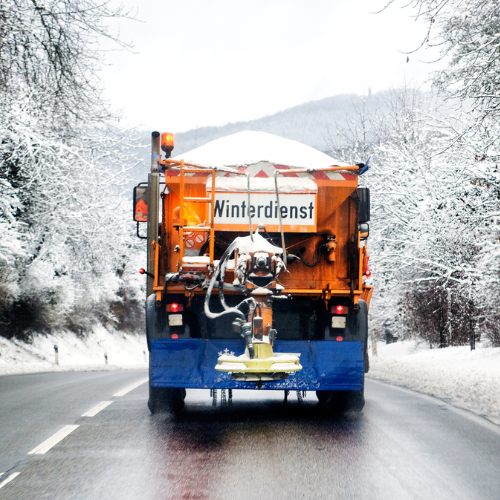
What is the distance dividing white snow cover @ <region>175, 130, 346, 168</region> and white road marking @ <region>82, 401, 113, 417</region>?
9.90ft

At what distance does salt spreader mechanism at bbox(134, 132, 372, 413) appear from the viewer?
8758mm

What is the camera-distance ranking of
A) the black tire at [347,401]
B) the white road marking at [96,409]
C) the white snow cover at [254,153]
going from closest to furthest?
the white snow cover at [254,153] < the black tire at [347,401] < the white road marking at [96,409]

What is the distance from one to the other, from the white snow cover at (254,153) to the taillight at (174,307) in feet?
4.98

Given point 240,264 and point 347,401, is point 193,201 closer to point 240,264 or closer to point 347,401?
point 240,264

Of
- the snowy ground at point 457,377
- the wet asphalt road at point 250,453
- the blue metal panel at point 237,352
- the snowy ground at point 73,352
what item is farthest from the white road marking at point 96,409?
the snowy ground at point 73,352

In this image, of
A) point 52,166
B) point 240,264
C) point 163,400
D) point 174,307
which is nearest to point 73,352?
point 52,166

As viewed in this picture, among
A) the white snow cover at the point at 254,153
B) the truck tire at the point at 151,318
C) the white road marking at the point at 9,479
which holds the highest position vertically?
the white snow cover at the point at 254,153

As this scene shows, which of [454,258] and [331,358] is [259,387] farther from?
[454,258]

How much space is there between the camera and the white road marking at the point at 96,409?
32.1 ft

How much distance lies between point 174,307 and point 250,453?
242 cm

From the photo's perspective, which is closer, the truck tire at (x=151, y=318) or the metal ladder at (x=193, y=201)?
the metal ladder at (x=193, y=201)

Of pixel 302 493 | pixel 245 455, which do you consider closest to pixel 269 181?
pixel 245 455

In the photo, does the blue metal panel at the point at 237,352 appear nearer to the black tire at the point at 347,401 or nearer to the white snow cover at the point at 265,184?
the black tire at the point at 347,401

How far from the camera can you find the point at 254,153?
954cm
